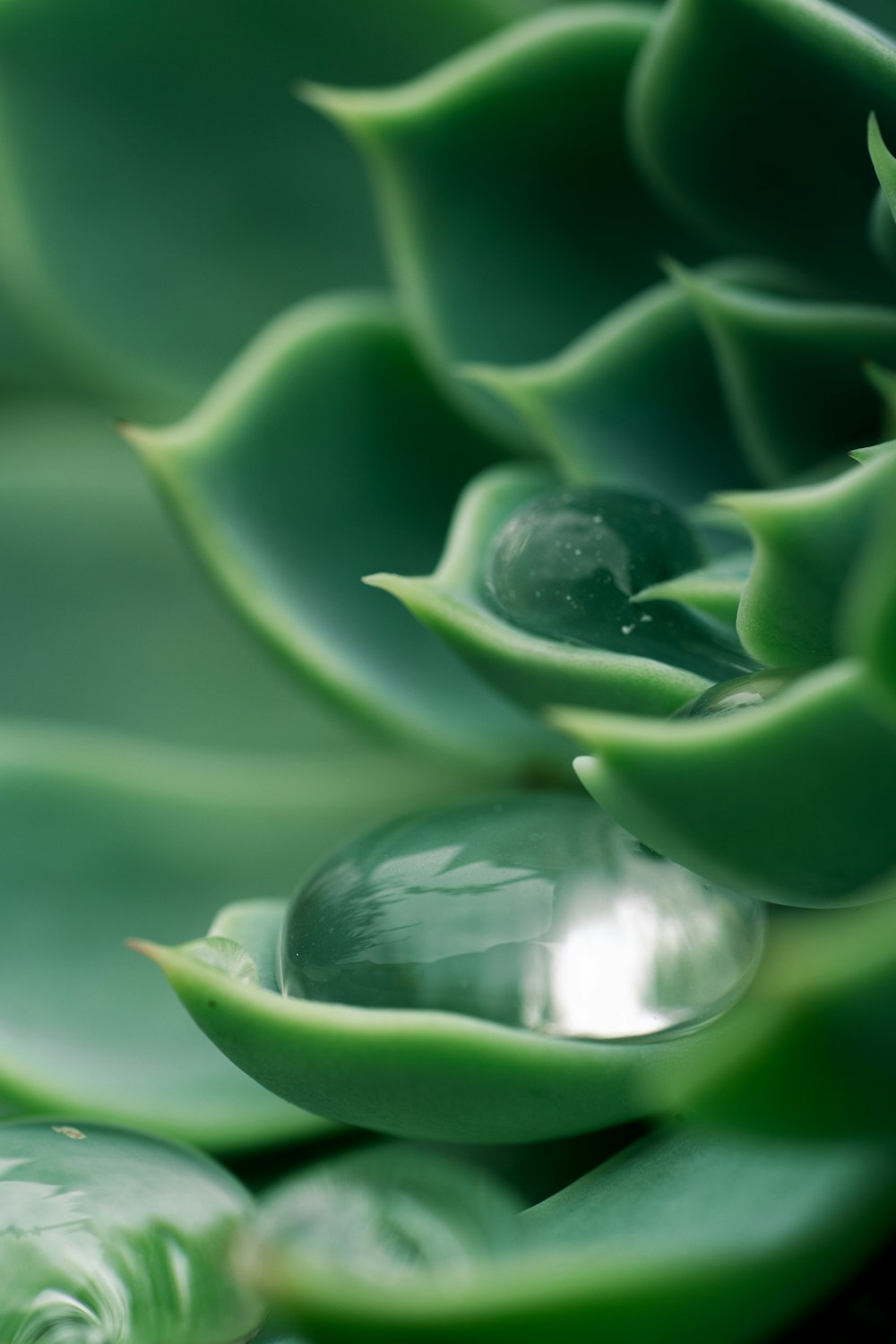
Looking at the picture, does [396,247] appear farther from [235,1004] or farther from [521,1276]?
[521,1276]

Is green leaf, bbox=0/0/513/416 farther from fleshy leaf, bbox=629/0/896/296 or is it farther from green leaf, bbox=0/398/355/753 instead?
fleshy leaf, bbox=629/0/896/296

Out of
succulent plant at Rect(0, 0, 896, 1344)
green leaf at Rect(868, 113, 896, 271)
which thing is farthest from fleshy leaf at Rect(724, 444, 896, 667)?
green leaf at Rect(868, 113, 896, 271)

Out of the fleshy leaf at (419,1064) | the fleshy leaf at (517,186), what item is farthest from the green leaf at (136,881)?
the fleshy leaf at (517,186)

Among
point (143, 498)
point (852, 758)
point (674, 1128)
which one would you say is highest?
point (143, 498)

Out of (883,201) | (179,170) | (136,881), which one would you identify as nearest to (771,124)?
(883,201)

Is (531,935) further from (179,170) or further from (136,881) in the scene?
(179,170)

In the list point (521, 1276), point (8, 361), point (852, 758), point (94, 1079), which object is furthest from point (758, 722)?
point (8, 361)

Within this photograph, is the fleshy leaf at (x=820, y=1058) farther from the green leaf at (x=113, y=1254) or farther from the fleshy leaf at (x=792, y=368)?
the fleshy leaf at (x=792, y=368)
